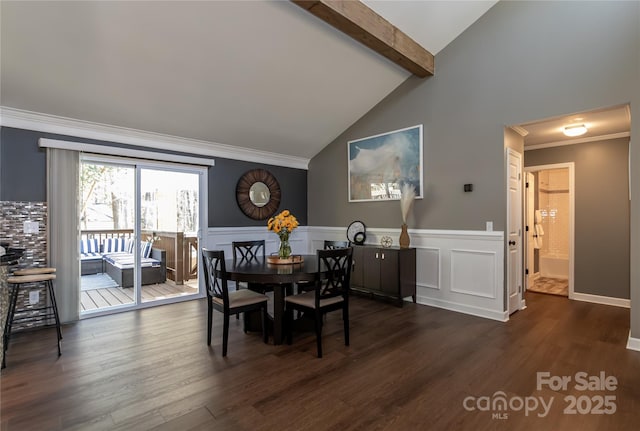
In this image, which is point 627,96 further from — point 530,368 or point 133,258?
point 133,258

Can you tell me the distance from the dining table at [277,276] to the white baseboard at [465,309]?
203cm

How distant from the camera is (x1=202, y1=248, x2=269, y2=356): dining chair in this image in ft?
9.48

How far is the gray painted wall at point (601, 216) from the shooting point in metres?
4.44

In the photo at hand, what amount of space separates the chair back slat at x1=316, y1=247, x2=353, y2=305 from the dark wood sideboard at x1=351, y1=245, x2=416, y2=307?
144 centimetres

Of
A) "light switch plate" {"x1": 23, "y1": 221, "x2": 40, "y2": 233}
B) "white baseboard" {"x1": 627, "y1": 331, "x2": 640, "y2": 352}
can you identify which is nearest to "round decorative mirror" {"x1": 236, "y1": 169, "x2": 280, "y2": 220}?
"light switch plate" {"x1": 23, "y1": 221, "x2": 40, "y2": 233}

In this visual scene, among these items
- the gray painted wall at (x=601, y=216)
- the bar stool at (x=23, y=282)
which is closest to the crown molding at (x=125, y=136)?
the bar stool at (x=23, y=282)

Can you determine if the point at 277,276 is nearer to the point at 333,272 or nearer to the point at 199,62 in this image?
the point at 333,272

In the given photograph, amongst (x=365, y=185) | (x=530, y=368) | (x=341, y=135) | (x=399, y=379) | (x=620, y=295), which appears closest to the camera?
(x=399, y=379)

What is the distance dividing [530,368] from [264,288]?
8.63ft

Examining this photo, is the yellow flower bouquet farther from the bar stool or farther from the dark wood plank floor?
the bar stool

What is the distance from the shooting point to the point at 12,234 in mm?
3465

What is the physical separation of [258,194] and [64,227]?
9.27ft

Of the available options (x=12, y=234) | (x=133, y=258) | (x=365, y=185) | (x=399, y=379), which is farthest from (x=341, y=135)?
(x=12, y=234)

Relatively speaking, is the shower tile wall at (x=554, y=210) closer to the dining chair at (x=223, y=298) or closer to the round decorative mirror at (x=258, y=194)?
the round decorative mirror at (x=258, y=194)
